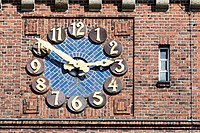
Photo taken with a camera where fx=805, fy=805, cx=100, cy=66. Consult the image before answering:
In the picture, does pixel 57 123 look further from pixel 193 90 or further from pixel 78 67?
pixel 193 90

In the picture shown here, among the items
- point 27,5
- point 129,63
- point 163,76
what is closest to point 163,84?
point 163,76

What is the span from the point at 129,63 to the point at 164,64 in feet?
2.98

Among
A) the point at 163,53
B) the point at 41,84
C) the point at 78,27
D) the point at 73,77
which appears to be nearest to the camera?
the point at 41,84

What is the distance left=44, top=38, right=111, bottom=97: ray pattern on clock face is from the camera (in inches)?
813

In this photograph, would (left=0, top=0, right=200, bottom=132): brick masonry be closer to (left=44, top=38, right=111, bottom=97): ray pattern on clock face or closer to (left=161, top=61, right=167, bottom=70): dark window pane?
(left=161, top=61, right=167, bottom=70): dark window pane

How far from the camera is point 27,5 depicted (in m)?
21.0

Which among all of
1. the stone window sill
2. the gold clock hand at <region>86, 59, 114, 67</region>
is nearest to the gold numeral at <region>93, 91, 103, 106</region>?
the gold clock hand at <region>86, 59, 114, 67</region>

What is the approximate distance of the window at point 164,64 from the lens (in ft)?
68.0

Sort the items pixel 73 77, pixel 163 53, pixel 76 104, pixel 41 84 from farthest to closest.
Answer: pixel 163 53
pixel 73 77
pixel 41 84
pixel 76 104

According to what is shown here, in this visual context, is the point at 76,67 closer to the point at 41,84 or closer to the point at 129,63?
the point at 41,84

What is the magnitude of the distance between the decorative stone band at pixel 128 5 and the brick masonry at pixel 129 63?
111mm

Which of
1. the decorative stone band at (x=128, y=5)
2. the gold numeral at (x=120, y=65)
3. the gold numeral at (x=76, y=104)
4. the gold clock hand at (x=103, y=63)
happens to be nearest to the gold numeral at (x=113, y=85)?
the gold numeral at (x=120, y=65)

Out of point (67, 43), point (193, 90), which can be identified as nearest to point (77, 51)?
point (67, 43)

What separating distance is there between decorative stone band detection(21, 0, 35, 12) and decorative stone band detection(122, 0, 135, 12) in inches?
93.2
